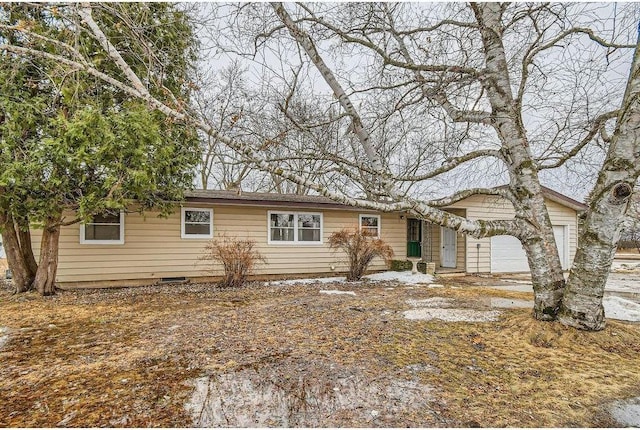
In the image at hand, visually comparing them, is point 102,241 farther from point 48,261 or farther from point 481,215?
point 481,215

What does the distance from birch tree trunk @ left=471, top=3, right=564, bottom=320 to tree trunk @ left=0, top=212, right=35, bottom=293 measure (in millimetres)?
9743

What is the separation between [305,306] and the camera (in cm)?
702

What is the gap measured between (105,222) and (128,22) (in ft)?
20.5

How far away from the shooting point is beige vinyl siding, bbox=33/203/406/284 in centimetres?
919

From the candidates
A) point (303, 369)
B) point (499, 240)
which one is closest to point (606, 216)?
point (303, 369)

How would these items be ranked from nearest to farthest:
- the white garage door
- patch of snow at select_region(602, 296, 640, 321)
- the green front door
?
patch of snow at select_region(602, 296, 640, 321) < the white garage door < the green front door

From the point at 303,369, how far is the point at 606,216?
4023 mm

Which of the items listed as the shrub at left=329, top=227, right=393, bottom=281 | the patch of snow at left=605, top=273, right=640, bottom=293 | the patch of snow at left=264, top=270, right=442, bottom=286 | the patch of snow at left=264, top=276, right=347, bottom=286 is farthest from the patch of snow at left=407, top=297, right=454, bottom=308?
the patch of snow at left=605, top=273, right=640, bottom=293

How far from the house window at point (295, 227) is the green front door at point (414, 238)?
478cm

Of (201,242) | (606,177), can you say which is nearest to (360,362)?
(606,177)

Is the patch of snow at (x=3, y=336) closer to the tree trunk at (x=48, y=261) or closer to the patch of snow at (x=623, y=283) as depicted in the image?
the tree trunk at (x=48, y=261)

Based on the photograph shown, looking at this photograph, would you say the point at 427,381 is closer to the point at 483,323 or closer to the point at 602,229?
the point at 483,323

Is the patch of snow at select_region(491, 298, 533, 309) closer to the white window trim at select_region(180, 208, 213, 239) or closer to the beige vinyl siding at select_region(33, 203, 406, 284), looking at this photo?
the beige vinyl siding at select_region(33, 203, 406, 284)

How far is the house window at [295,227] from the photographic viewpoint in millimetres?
11508
